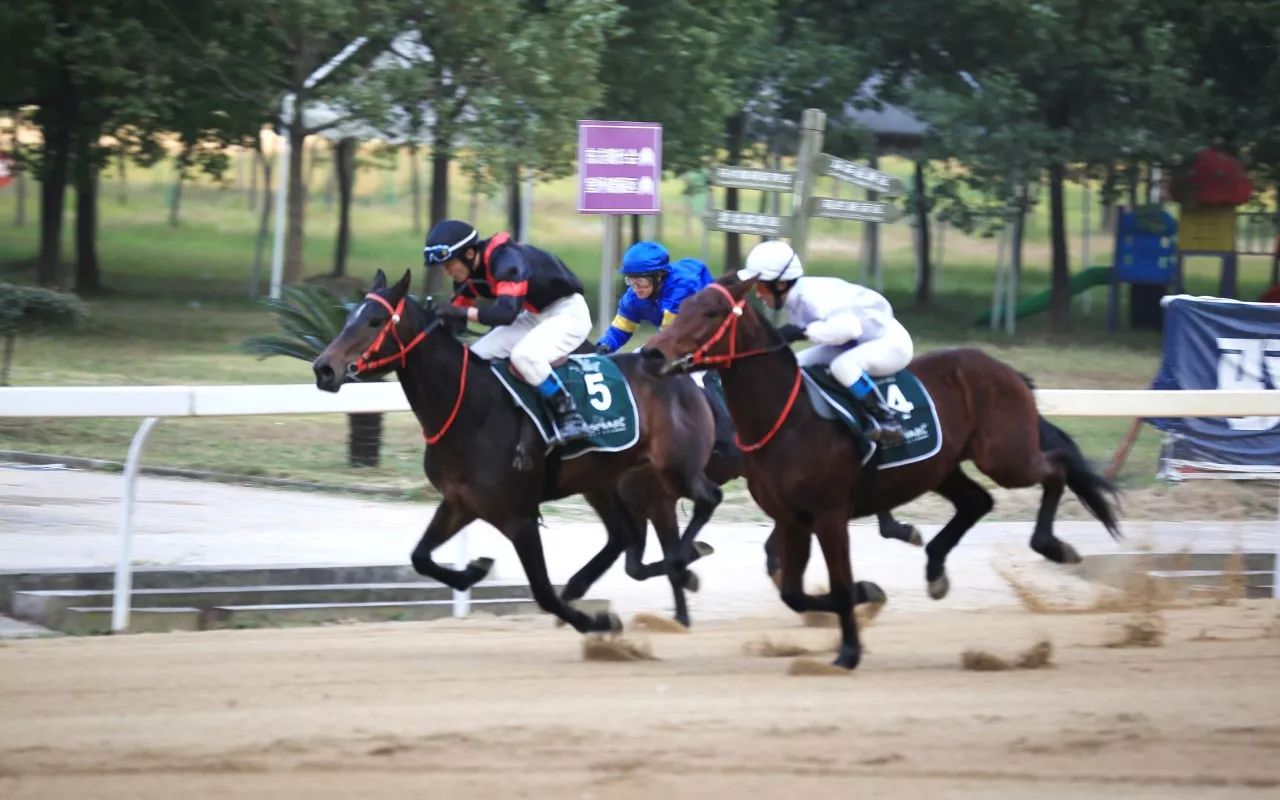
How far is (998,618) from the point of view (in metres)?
9.11

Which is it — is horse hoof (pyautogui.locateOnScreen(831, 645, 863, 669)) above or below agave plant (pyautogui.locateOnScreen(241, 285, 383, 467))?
below

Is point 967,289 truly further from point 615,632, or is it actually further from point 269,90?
point 615,632

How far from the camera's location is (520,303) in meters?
7.81

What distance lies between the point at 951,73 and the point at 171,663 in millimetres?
24162

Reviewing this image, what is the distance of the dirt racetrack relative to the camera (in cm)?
532

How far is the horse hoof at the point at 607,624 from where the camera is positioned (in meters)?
7.84

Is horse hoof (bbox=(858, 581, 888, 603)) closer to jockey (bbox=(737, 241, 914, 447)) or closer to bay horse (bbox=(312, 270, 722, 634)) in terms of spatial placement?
jockey (bbox=(737, 241, 914, 447))

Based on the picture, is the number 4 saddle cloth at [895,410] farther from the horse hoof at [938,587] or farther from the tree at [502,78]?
the tree at [502,78]

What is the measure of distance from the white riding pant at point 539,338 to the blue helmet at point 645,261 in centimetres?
79

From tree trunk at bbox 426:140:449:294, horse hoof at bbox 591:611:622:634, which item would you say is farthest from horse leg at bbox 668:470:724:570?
tree trunk at bbox 426:140:449:294

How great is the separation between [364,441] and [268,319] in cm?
1444

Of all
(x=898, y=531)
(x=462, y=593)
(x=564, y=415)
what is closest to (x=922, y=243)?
(x=898, y=531)

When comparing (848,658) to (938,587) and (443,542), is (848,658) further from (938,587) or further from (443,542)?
(443,542)

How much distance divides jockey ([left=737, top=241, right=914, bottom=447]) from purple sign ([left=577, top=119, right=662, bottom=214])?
6110mm
